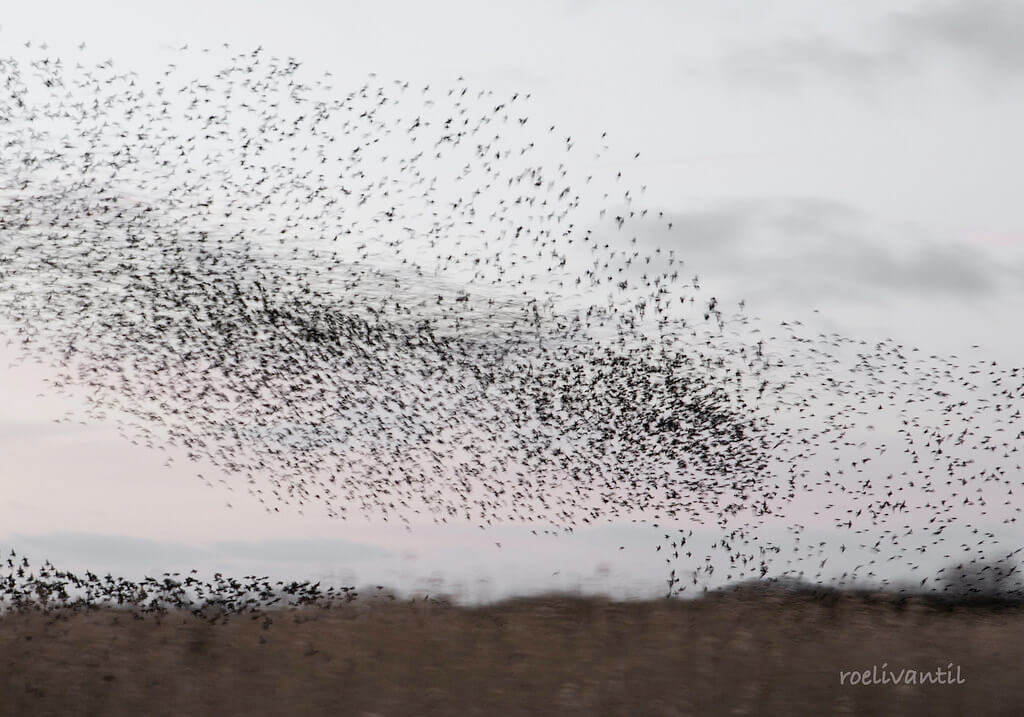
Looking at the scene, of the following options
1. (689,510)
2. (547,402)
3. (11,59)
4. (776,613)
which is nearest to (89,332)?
(11,59)

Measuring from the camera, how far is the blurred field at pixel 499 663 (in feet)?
21.5

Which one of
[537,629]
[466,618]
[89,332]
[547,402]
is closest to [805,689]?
[537,629]

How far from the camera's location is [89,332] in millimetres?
13188

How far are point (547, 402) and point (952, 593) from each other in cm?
544

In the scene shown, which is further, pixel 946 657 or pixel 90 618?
pixel 90 618

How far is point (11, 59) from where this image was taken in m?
12.4

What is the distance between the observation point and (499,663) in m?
7.21

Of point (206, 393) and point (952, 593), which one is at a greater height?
point (206, 393)

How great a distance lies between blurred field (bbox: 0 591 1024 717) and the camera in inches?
258

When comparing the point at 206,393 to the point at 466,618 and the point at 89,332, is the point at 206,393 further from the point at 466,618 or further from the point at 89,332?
the point at 466,618

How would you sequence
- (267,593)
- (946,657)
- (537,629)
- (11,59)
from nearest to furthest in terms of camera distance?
(946,657), (537,629), (267,593), (11,59)

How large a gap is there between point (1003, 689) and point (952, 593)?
6.59 meters

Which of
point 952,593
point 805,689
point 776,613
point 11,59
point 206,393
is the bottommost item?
point 805,689

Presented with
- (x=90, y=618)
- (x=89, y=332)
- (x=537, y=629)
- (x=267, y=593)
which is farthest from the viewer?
(x=89, y=332)
